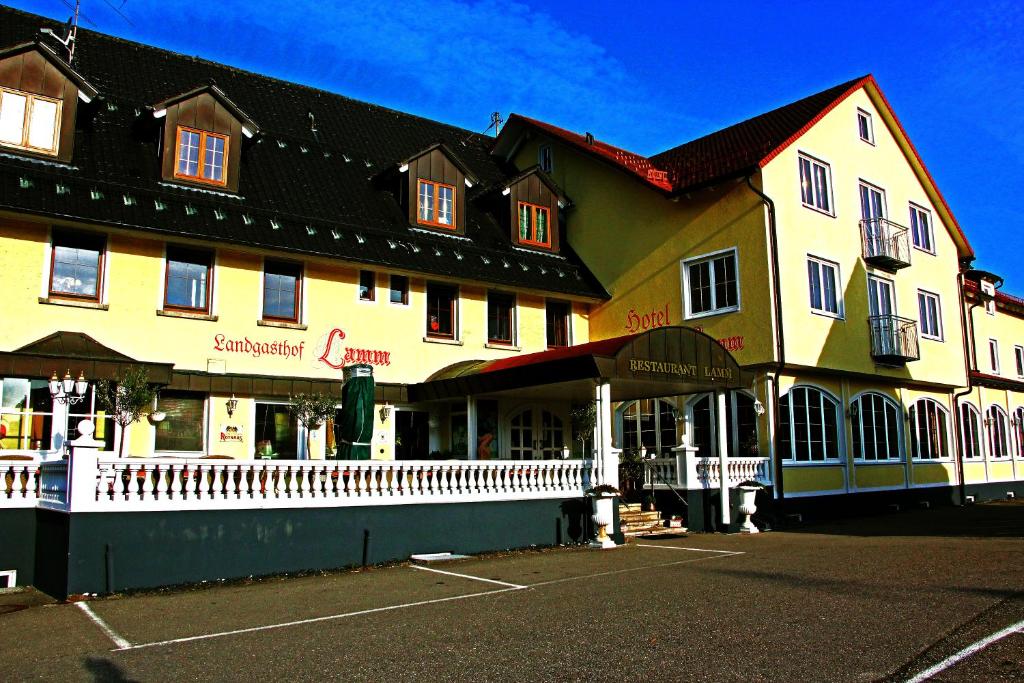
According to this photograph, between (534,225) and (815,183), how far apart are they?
7673 mm

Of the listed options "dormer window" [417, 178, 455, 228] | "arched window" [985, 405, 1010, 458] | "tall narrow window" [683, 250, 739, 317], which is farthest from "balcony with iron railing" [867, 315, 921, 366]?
"dormer window" [417, 178, 455, 228]

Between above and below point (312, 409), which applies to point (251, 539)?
below

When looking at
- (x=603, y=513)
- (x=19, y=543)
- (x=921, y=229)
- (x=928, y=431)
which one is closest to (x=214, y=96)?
→ (x=19, y=543)

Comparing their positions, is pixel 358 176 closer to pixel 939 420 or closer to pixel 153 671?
pixel 153 671

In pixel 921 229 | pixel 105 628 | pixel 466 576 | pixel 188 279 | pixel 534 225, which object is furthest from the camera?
pixel 921 229

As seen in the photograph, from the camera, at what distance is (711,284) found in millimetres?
21641

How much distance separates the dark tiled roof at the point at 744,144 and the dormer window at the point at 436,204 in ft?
19.5

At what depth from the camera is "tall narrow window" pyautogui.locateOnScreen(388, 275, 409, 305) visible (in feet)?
67.6

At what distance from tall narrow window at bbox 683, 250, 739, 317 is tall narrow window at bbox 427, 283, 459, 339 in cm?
603

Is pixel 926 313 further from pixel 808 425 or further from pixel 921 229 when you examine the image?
pixel 808 425

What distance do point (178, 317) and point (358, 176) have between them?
278 inches

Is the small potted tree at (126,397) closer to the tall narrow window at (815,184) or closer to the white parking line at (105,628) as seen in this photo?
the white parking line at (105,628)

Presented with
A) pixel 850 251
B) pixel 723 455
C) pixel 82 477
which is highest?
pixel 850 251

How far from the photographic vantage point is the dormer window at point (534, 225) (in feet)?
79.3
